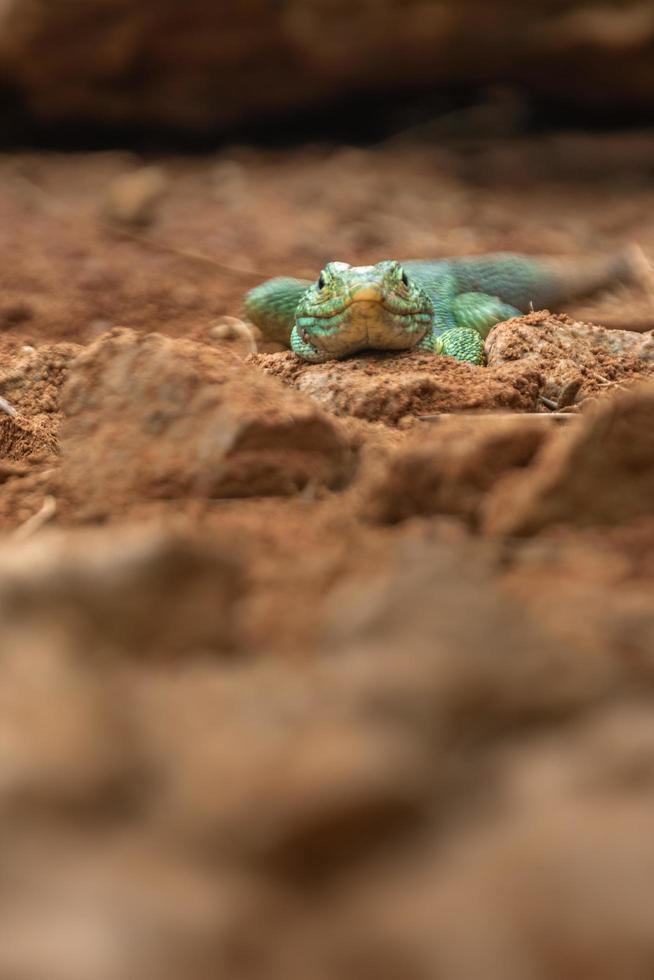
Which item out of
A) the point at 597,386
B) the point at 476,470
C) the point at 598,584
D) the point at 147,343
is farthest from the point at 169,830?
the point at 597,386

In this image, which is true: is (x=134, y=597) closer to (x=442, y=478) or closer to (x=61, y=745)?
(x=61, y=745)

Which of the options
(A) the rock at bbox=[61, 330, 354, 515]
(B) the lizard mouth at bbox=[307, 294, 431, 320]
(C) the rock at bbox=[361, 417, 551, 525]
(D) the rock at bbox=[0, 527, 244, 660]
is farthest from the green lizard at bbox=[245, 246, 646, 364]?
(D) the rock at bbox=[0, 527, 244, 660]

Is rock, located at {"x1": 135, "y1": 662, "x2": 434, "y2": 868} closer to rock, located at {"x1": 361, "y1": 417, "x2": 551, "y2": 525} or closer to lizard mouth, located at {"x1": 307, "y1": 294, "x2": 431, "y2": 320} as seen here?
rock, located at {"x1": 361, "y1": 417, "x2": 551, "y2": 525}

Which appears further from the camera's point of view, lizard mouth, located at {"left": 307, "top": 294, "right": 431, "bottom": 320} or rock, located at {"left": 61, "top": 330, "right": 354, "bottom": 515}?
lizard mouth, located at {"left": 307, "top": 294, "right": 431, "bottom": 320}

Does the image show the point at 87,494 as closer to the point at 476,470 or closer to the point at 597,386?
the point at 476,470

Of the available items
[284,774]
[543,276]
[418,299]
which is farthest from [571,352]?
[543,276]

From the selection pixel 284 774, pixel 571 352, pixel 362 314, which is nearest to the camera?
pixel 284 774
